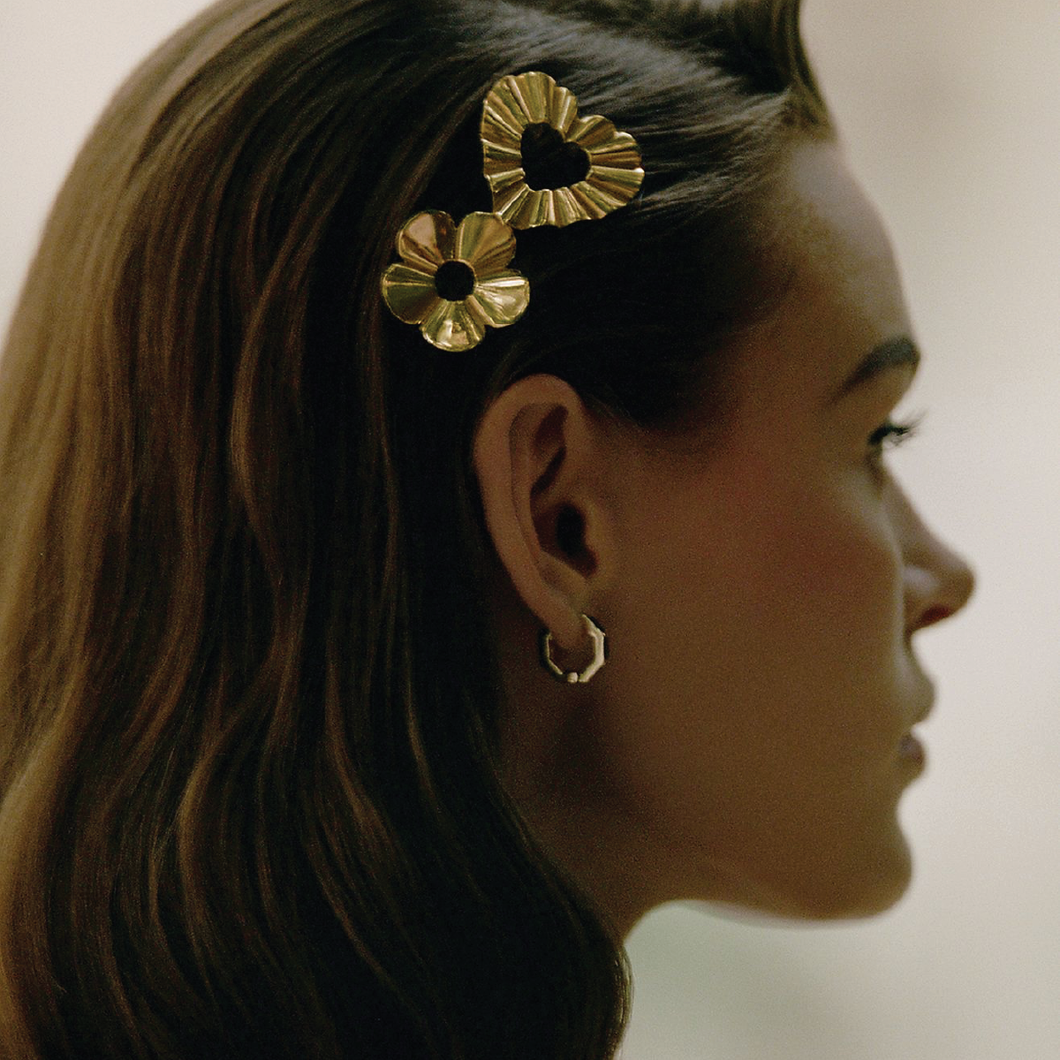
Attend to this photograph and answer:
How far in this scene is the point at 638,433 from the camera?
710 millimetres

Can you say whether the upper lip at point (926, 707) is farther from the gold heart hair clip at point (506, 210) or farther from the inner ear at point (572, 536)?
the gold heart hair clip at point (506, 210)

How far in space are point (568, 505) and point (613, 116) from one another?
220 mm

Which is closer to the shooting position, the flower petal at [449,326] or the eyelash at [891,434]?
the flower petal at [449,326]

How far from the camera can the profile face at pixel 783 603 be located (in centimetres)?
73

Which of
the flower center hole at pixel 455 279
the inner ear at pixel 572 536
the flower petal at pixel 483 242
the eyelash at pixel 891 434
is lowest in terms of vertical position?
the inner ear at pixel 572 536

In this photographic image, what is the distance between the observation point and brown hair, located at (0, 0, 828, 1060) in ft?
2.19

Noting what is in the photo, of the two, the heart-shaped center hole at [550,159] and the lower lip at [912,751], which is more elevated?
the heart-shaped center hole at [550,159]

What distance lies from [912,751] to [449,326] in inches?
16.4

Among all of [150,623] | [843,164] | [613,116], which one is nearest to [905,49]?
[843,164]

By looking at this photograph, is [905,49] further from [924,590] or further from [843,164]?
[924,590]

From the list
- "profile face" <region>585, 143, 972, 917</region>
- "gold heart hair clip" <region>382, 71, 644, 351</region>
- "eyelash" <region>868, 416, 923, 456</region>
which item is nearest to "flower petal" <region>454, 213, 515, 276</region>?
"gold heart hair clip" <region>382, 71, 644, 351</region>

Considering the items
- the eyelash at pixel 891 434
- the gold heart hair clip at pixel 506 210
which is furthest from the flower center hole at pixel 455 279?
the eyelash at pixel 891 434

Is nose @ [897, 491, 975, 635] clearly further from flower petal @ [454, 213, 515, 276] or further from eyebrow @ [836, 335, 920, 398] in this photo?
flower petal @ [454, 213, 515, 276]

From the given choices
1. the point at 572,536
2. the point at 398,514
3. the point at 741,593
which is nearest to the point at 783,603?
the point at 741,593
